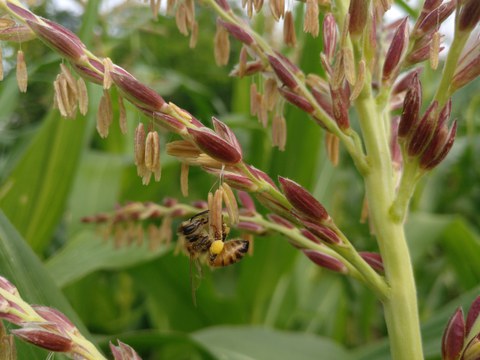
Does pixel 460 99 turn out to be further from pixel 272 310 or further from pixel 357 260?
pixel 357 260

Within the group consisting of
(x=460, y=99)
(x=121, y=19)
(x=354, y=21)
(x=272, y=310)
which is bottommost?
(x=272, y=310)

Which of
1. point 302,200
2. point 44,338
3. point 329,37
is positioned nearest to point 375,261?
point 302,200

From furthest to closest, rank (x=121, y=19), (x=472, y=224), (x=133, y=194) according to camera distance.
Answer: (x=472, y=224) < (x=121, y=19) < (x=133, y=194)

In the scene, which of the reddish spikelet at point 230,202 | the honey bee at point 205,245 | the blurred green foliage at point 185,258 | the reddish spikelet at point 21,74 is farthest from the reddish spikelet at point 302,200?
the blurred green foliage at point 185,258

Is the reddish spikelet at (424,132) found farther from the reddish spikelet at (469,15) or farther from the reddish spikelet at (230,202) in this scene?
the reddish spikelet at (230,202)

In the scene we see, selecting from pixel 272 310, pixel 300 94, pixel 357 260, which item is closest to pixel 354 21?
pixel 300 94

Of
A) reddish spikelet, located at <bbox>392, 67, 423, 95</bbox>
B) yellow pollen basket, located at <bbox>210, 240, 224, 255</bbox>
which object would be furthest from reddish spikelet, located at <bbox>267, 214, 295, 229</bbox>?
reddish spikelet, located at <bbox>392, 67, 423, 95</bbox>

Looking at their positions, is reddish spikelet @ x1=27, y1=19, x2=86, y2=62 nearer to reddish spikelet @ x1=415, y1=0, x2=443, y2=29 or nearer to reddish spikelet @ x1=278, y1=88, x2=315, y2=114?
reddish spikelet @ x1=278, y1=88, x2=315, y2=114
